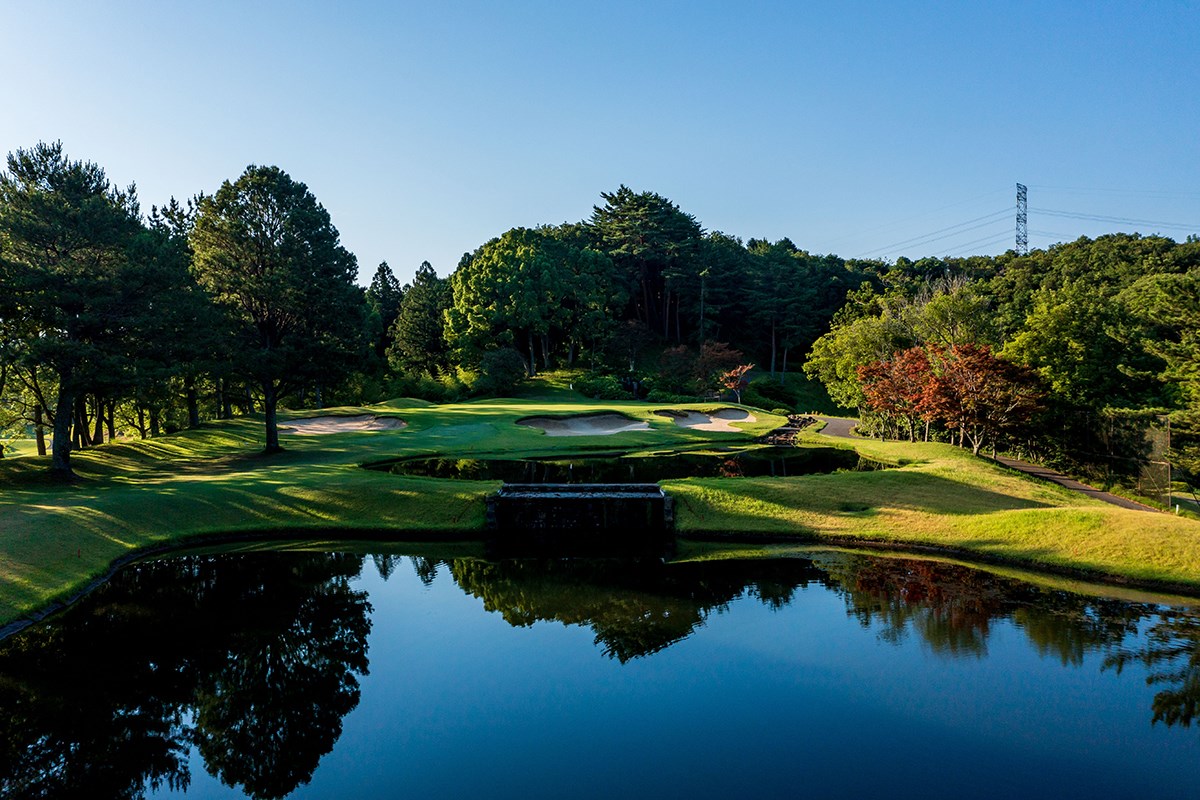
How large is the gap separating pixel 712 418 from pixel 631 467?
771 inches

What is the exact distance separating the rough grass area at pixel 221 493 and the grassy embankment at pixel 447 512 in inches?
2.8

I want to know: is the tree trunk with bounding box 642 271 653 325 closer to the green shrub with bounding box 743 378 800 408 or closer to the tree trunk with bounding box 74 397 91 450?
the green shrub with bounding box 743 378 800 408

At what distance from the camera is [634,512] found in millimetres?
23156

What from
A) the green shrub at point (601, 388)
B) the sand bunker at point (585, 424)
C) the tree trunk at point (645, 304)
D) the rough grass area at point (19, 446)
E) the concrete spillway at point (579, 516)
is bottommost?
the rough grass area at point (19, 446)

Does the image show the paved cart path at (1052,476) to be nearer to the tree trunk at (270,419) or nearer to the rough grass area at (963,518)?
the rough grass area at (963,518)

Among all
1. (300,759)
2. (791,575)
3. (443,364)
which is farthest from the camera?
(443,364)

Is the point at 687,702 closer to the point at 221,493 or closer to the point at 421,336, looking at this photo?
the point at 221,493

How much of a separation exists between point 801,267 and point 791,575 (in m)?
79.4

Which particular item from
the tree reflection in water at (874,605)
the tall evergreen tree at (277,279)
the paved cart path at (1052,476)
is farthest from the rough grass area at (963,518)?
the tall evergreen tree at (277,279)

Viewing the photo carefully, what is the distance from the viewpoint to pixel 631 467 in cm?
3288

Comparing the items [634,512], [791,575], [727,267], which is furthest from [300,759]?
[727,267]

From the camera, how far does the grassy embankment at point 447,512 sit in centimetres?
1808

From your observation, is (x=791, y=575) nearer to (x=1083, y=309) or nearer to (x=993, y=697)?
(x=993, y=697)

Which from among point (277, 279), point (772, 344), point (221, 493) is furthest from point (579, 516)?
point (772, 344)
